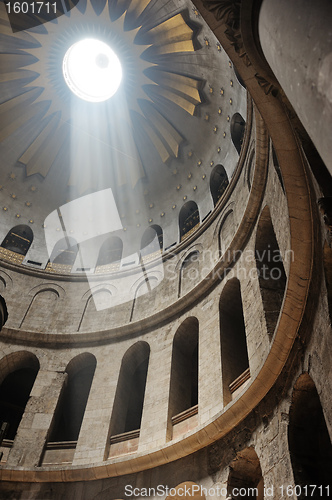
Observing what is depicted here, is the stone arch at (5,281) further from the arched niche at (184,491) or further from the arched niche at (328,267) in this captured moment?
the arched niche at (328,267)

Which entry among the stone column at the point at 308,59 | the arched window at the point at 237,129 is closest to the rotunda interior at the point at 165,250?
the stone column at the point at 308,59

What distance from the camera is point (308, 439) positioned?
5559mm

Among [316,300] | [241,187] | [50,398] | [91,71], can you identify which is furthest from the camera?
[91,71]

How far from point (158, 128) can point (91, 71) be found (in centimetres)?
510

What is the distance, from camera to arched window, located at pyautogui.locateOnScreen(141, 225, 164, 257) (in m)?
15.6

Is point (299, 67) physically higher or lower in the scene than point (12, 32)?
lower

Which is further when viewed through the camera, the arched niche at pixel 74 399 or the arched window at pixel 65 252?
the arched window at pixel 65 252

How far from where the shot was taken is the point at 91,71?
1981 cm

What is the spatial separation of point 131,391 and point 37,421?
267 cm

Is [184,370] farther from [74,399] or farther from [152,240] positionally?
[152,240]

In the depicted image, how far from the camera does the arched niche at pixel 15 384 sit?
11820mm

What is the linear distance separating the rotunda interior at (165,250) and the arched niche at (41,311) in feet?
0.21

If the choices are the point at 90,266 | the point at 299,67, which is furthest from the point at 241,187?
the point at 299,67

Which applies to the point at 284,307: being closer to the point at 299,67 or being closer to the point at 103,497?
the point at 299,67
